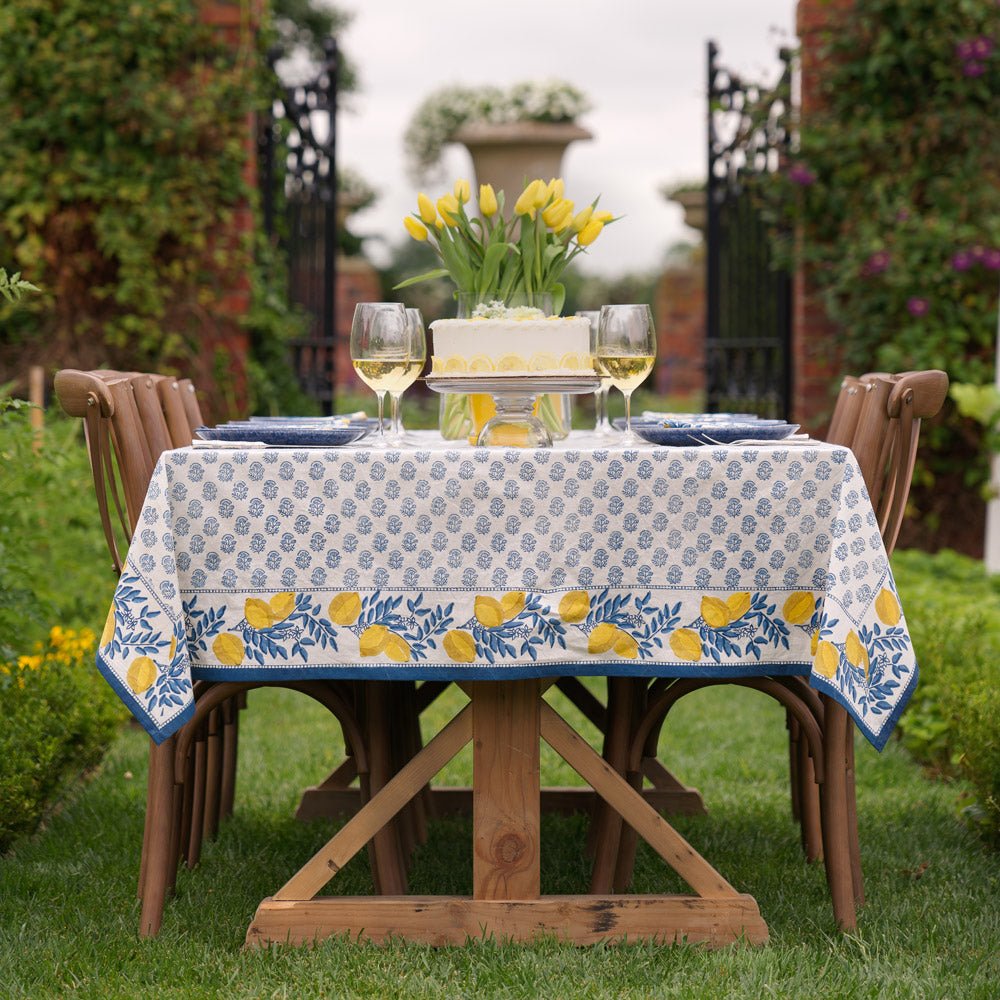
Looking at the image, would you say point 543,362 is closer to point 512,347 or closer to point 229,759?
point 512,347

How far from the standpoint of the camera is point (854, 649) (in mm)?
2336

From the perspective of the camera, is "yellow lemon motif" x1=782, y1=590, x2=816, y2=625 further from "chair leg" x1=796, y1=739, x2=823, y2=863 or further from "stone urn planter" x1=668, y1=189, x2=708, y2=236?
"stone urn planter" x1=668, y1=189, x2=708, y2=236

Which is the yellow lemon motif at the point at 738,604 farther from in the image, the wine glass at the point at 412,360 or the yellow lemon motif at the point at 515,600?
the wine glass at the point at 412,360

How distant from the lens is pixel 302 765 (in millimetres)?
4039

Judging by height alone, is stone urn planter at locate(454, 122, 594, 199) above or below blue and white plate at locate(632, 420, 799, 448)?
above

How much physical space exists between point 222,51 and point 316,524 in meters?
4.46

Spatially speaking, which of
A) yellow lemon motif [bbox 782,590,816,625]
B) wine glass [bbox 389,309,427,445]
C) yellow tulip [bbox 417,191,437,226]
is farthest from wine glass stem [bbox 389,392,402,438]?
yellow lemon motif [bbox 782,590,816,625]

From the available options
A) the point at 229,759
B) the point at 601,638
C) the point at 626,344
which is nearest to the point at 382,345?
the point at 626,344

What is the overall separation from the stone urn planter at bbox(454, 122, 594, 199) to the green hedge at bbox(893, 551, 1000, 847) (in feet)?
13.0

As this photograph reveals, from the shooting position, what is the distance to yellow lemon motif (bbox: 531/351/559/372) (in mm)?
2574

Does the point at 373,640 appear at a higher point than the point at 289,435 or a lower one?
lower

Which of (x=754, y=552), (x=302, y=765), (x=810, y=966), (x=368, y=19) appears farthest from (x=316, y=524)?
(x=368, y=19)

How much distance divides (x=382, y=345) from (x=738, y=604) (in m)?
0.80

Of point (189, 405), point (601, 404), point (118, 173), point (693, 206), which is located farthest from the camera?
point (693, 206)
